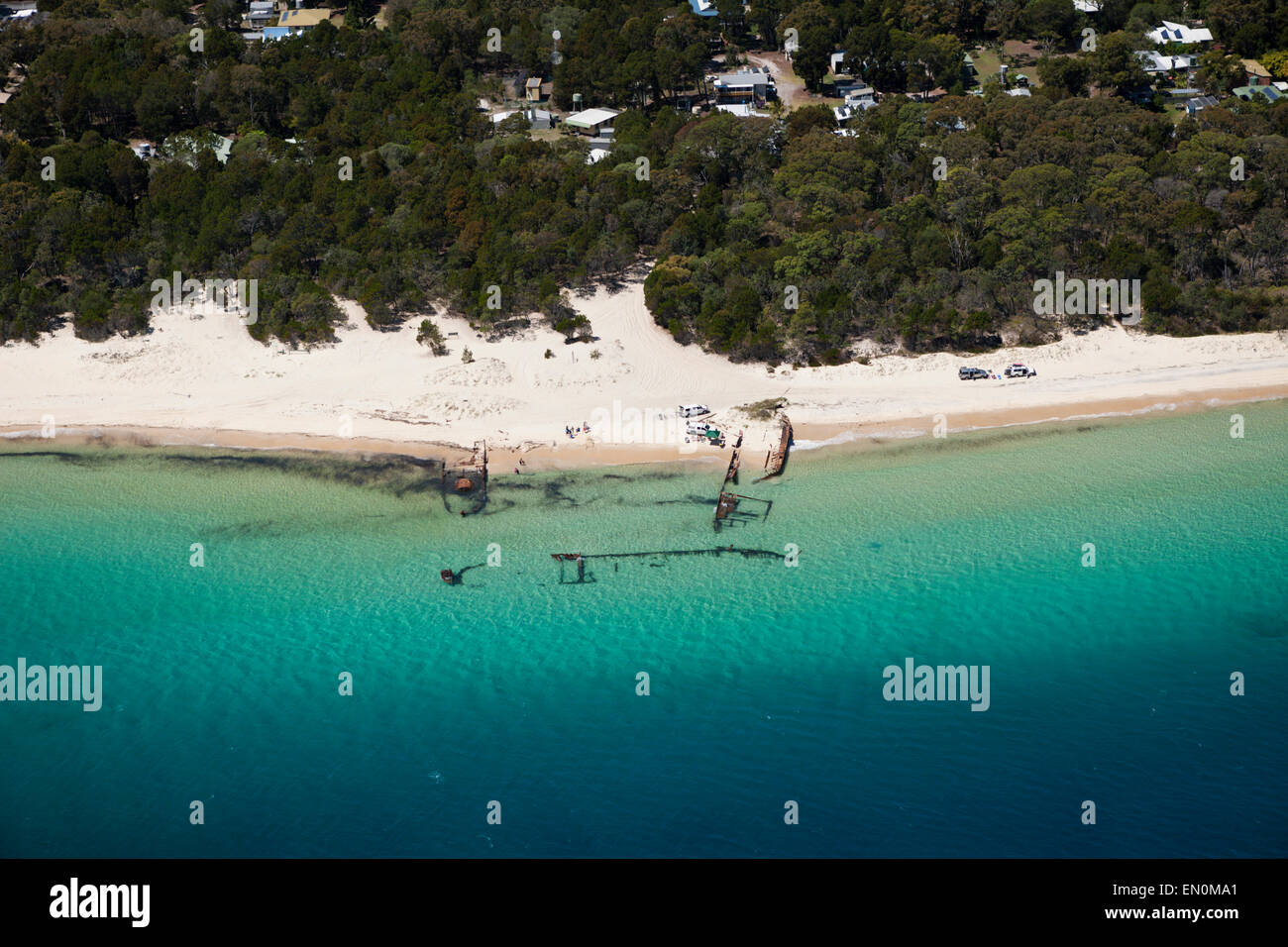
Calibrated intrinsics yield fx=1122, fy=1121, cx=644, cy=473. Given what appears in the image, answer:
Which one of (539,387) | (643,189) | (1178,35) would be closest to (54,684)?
(539,387)

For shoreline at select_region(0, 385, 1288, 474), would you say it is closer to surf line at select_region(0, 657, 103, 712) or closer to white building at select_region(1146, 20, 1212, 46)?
surf line at select_region(0, 657, 103, 712)

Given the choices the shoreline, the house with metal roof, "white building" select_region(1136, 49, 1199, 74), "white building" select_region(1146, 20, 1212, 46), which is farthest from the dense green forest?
the shoreline

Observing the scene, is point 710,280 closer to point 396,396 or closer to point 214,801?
point 396,396

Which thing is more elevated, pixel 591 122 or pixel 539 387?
pixel 591 122

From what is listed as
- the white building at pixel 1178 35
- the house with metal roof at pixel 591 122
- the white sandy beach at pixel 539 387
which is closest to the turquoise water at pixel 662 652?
the white sandy beach at pixel 539 387

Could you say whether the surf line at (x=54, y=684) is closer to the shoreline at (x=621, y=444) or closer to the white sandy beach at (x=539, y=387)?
the shoreline at (x=621, y=444)

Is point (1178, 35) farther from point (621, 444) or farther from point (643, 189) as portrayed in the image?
point (621, 444)
